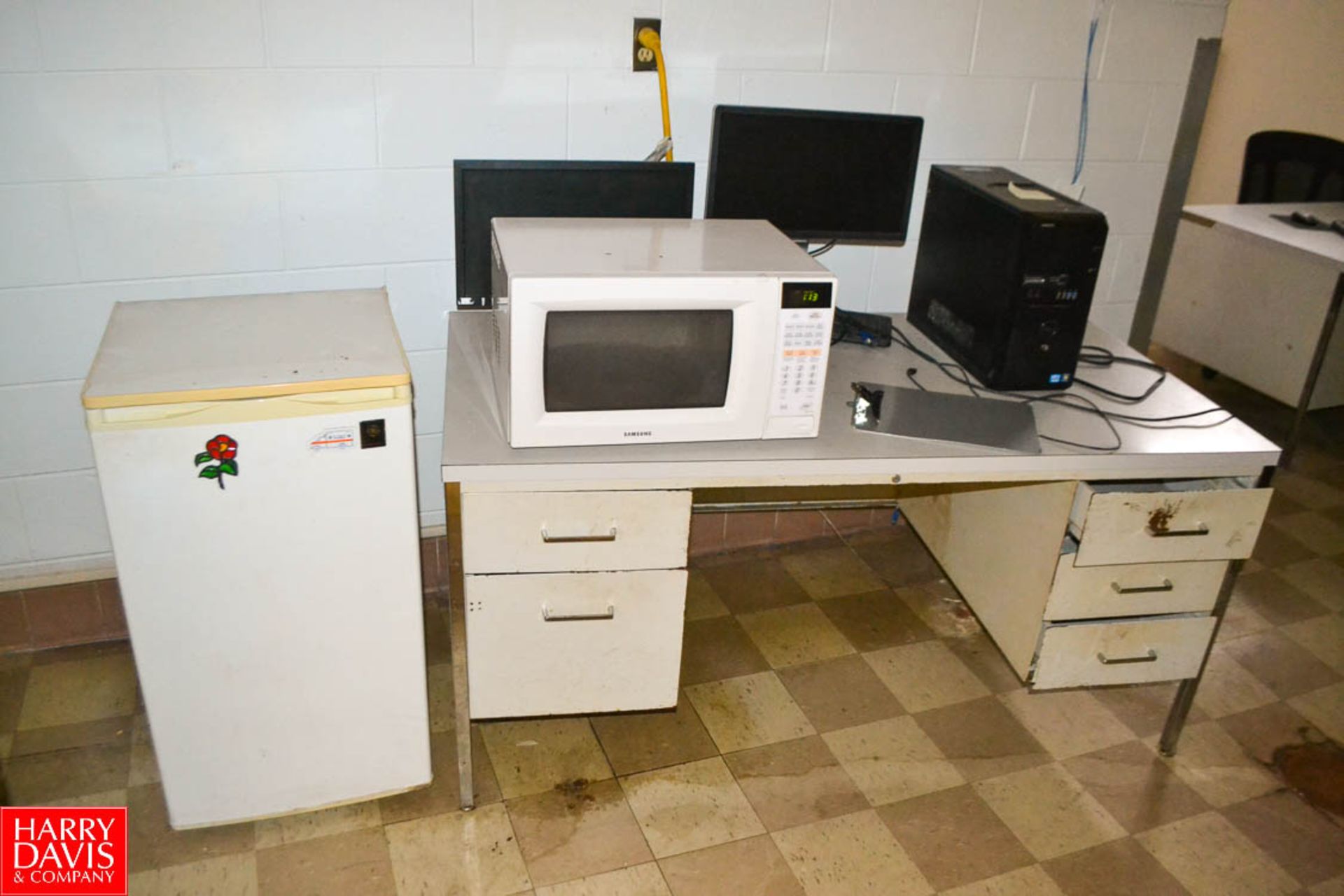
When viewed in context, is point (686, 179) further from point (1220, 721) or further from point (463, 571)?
point (1220, 721)

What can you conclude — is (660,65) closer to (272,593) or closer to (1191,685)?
(272,593)

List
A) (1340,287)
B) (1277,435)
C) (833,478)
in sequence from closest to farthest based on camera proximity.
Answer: (833,478), (1340,287), (1277,435)

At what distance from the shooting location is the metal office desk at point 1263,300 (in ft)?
11.7

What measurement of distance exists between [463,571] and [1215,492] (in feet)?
4.76

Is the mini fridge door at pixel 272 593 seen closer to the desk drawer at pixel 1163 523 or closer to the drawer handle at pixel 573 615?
the drawer handle at pixel 573 615

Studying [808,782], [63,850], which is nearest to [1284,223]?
[808,782]

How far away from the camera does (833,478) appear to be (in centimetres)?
194

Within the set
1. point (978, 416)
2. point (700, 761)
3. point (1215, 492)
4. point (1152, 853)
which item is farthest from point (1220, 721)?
point (700, 761)

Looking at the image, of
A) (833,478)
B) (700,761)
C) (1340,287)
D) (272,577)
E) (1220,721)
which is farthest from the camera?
(1340,287)

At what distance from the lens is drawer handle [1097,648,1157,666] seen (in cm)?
218

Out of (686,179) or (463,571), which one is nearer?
(463,571)

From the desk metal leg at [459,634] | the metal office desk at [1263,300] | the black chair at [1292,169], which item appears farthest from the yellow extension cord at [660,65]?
the black chair at [1292,169]

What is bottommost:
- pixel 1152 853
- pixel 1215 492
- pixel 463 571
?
pixel 1152 853

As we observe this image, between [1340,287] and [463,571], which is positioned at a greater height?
[1340,287]
